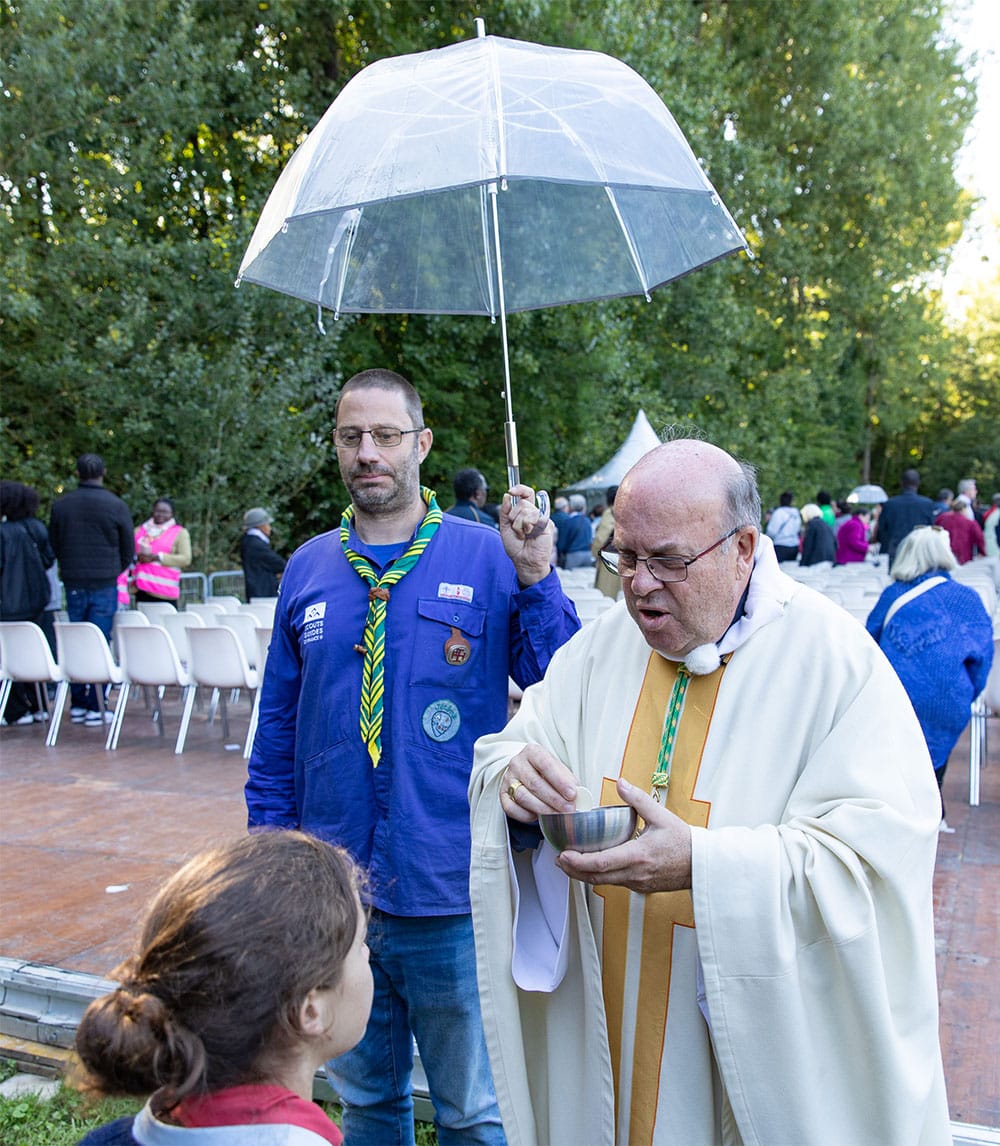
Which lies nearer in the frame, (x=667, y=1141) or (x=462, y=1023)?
(x=667, y=1141)

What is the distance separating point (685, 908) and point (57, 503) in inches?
349

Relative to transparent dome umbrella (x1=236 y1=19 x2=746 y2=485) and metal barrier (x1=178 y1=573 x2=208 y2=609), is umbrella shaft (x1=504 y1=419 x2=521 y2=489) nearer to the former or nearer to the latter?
transparent dome umbrella (x1=236 y1=19 x2=746 y2=485)

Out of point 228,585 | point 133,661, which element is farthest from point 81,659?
point 228,585

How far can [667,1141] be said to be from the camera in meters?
2.05

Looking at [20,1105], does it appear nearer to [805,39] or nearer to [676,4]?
[676,4]

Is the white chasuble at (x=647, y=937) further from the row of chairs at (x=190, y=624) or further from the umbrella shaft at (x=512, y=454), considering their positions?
the row of chairs at (x=190, y=624)

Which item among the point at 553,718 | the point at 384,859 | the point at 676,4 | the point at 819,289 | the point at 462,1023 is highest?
the point at 676,4

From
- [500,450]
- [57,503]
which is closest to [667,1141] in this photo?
[57,503]

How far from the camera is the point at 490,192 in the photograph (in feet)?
11.4

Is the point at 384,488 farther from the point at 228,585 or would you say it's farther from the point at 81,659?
the point at 228,585

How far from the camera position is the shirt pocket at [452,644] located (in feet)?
8.97

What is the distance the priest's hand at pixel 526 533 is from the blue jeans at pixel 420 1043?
832 mm

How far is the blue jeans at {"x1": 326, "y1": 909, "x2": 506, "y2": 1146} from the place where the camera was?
2.63 meters

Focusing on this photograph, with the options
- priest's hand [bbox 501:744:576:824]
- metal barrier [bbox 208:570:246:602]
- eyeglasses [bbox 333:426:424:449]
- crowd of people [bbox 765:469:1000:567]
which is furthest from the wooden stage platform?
crowd of people [bbox 765:469:1000:567]
